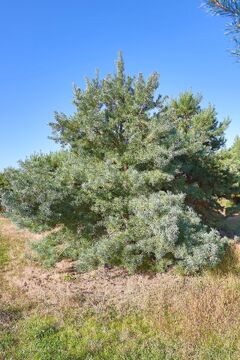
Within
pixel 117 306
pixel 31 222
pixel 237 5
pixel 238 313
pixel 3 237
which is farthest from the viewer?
pixel 3 237

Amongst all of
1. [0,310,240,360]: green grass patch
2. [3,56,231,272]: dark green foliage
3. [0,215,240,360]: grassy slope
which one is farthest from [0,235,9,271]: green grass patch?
[0,310,240,360]: green grass patch

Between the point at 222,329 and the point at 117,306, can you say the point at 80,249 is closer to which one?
the point at 117,306

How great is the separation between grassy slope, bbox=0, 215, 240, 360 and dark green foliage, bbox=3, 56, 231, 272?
4.42 ft

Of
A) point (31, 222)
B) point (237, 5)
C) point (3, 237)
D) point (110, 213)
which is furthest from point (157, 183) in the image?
point (3, 237)

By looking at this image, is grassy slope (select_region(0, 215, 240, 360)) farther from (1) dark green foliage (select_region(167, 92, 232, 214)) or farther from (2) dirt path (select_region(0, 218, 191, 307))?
(1) dark green foliage (select_region(167, 92, 232, 214))

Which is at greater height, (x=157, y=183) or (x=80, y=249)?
(x=157, y=183)

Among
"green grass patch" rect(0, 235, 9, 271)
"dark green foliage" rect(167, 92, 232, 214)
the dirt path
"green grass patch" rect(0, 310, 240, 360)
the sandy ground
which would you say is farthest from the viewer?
"dark green foliage" rect(167, 92, 232, 214)

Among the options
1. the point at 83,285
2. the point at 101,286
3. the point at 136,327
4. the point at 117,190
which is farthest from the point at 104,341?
the point at 117,190

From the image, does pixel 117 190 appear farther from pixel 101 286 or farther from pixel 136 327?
pixel 136 327

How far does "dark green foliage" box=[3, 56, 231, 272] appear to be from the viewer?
820 centimetres

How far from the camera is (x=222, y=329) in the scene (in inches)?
212

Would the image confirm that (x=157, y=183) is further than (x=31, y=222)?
Yes

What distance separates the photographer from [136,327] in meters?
5.71

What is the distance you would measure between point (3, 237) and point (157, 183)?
31.1 ft
